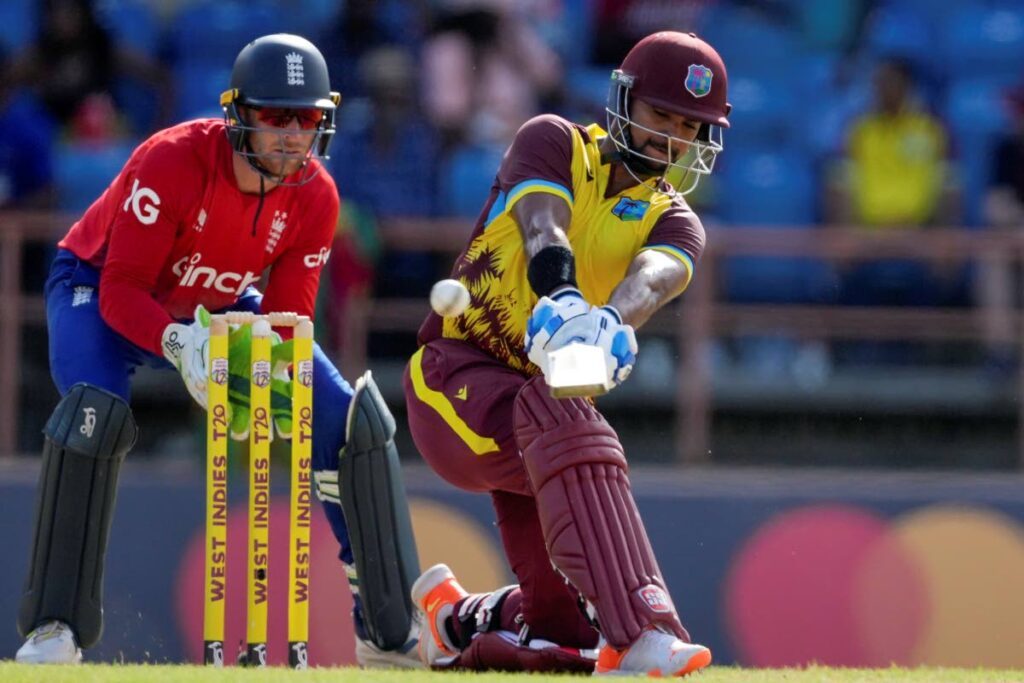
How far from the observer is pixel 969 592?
278 inches

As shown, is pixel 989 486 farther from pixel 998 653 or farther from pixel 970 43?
pixel 970 43

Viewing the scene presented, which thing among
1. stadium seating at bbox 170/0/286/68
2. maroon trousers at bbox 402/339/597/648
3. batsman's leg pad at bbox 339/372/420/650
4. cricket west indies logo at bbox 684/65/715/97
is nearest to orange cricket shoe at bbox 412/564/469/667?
batsman's leg pad at bbox 339/372/420/650

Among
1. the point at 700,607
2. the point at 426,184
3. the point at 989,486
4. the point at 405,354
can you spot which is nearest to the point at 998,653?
the point at 989,486

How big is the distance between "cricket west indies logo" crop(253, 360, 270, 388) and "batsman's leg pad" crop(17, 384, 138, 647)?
0.66 meters

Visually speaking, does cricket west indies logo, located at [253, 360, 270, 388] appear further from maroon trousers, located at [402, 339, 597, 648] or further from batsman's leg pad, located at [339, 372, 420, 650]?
batsman's leg pad, located at [339, 372, 420, 650]

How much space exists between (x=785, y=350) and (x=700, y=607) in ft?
7.23

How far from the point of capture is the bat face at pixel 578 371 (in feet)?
14.0

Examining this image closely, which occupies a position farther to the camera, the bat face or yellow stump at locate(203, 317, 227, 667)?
yellow stump at locate(203, 317, 227, 667)

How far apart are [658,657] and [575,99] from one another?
245 inches

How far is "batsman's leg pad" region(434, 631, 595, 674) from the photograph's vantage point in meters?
4.91

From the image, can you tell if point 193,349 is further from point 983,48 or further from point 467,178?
point 983,48

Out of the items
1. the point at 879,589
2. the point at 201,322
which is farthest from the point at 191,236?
the point at 879,589

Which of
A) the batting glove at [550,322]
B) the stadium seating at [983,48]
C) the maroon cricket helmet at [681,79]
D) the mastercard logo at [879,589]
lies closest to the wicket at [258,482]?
the batting glove at [550,322]

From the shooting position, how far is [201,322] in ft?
16.8
